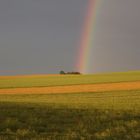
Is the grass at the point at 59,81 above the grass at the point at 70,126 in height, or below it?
above

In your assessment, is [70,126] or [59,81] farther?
[59,81]

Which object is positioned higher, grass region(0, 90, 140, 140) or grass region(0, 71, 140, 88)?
grass region(0, 71, 140, 88)

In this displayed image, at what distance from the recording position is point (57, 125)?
48.2ft

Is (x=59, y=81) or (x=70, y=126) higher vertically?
(x=59, y=81)

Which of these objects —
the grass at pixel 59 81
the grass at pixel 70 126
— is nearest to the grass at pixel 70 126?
the grass at pixel 70 126

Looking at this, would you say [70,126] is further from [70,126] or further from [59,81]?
[59,81]

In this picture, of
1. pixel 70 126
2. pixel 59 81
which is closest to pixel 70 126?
pixel 70 126

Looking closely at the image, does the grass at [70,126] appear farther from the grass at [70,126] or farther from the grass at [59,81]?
the grass at [59,81]

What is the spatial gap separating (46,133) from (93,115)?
519cm

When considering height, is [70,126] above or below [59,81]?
below

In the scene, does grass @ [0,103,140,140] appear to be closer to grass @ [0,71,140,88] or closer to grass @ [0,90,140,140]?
grass @ [0,90,140,140]

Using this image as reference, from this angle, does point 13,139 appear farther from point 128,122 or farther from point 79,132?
point 128,122

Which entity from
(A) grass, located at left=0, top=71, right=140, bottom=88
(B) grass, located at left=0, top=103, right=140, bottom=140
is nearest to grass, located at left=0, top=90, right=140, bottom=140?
(B) grass, located at left=0, top=103, right=140, bottom=140

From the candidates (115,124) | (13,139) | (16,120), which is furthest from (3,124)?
(115,124)
